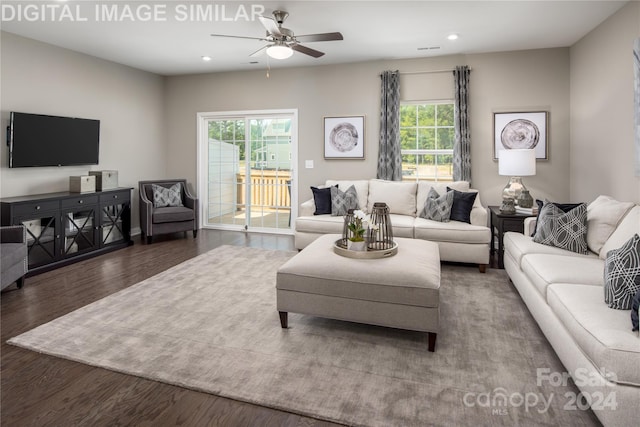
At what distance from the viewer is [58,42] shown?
15.4 feet

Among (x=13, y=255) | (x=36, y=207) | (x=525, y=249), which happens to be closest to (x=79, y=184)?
(x=36, y=207)

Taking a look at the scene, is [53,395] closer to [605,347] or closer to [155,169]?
[605,347]

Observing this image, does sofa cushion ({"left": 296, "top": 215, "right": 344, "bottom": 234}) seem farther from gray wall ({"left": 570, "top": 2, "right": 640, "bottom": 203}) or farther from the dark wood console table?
gray wall ({"left": 570, "top": 2, "right": 640, "bottom": 203})

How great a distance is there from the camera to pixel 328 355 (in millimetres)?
2373

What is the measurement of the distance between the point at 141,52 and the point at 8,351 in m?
4.19

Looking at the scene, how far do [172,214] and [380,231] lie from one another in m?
3.90

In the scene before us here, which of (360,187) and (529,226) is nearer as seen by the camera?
(529,226)

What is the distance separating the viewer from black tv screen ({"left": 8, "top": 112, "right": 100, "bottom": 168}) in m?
4.30

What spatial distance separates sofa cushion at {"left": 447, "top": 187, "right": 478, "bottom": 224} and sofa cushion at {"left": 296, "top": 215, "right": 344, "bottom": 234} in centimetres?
142

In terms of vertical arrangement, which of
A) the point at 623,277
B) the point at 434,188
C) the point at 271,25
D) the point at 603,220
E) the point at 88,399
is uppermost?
the point at 271,25

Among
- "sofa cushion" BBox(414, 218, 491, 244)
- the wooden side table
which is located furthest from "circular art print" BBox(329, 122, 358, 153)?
the wooden side table

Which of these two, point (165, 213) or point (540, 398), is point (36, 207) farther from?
point (540, 398)

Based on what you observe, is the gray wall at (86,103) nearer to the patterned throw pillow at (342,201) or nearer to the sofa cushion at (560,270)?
the patterned throw pillow at (342,201)

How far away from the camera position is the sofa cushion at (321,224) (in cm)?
480
